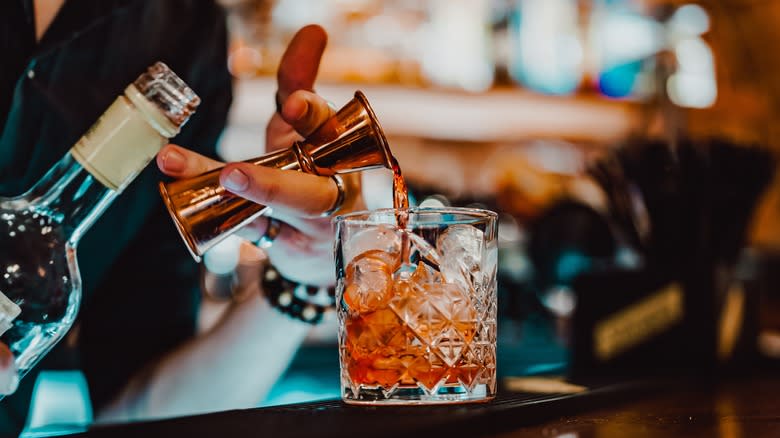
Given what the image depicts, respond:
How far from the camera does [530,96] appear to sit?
321cm

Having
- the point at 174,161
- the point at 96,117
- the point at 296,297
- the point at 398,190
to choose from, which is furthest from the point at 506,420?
the point at 96,117

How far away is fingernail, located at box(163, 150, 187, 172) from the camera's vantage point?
603mm

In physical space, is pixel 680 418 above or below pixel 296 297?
below

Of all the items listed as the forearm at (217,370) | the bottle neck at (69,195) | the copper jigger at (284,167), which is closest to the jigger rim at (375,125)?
the copper jigger at (284,167)

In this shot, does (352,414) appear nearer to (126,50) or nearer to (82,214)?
(82,214)

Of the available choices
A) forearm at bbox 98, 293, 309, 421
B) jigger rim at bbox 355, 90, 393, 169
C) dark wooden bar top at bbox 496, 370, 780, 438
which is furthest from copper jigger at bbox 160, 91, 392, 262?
forearm at bbox 98, 293, 309, 421

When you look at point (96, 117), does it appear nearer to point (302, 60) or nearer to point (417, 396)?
point (302, 60)

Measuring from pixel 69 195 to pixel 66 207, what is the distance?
0.04 feet

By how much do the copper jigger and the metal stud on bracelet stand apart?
1.12 feet

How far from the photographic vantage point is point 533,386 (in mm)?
754

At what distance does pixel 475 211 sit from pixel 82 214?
33 centimetres

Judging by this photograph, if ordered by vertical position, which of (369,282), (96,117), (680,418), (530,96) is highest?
(530,96)

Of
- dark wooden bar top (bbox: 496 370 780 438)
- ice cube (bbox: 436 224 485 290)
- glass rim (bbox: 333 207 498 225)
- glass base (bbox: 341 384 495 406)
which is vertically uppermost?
glass rim (bbox: 333 207 498 225)

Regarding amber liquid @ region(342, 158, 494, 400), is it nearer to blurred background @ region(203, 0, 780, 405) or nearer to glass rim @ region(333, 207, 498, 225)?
glass rim @ region(333, 207, 498, 225)
